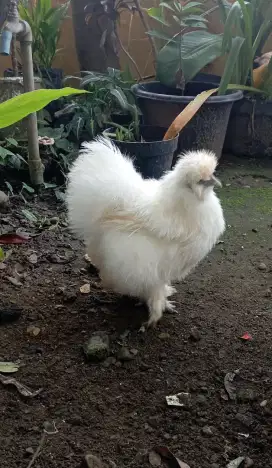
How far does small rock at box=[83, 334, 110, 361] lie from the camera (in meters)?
1.65

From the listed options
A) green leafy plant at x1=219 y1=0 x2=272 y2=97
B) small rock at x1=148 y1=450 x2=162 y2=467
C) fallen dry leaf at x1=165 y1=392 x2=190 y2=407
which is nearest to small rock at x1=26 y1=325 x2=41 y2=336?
fallen dry leaf at x1=165 y1=392 x2=190 y2=407

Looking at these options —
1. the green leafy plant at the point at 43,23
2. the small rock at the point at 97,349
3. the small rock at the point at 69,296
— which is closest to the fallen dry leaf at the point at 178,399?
the small rock at the point at 97,349

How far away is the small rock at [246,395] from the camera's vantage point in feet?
4.99

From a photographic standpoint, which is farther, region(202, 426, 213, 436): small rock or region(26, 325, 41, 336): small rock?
region(26, 325, 41, 336): small rock

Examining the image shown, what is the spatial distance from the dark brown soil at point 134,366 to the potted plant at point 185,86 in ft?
3.91

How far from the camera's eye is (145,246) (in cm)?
170

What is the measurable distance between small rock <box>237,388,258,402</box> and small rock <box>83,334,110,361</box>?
436 millimetres

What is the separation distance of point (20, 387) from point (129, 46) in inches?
138

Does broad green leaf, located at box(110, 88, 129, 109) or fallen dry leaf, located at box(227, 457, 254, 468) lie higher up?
broad green leaf, located at box(110, 88, 129, 109)

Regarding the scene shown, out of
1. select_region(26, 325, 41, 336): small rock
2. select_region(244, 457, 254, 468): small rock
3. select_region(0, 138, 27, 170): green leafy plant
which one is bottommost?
select_region(26, 325, 41, 336): small rock

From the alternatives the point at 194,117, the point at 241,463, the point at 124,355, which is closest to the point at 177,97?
the point at 194,117

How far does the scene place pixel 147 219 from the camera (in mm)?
1706

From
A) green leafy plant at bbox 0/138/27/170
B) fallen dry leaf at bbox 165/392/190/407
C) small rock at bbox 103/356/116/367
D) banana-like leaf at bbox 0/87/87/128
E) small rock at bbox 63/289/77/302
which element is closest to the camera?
banana-like leaf at bbox 0/87/87/128

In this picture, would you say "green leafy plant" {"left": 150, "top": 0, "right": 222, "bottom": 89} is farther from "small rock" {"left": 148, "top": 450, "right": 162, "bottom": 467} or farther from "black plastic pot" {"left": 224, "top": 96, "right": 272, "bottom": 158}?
"small rock" {"left": 148, "top": 450, "right": 162, "bottom": 467}
